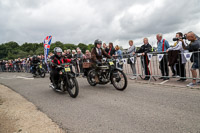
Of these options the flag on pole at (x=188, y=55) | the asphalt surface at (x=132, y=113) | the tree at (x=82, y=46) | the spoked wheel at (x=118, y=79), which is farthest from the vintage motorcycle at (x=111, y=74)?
the tree at (x=82, y=46)

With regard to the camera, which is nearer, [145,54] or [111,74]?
[111,74]

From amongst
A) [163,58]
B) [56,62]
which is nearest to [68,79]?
[56,62]

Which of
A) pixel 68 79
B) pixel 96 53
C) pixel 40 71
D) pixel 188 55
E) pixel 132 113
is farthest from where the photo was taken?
pixel 40 71

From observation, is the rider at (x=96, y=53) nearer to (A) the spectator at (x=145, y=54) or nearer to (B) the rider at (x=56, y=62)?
(B) the rider at (x=56, y=62)

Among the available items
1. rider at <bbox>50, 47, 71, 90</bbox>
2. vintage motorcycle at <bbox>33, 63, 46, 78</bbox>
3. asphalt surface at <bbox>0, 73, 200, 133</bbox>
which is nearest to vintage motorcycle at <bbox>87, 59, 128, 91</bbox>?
asphalt surface at <bbox>0, 73, 200, 133</bbox>

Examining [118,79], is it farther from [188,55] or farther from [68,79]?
[188,55]

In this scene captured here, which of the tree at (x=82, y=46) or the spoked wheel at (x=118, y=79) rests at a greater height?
the tree at (x=82, y=46)

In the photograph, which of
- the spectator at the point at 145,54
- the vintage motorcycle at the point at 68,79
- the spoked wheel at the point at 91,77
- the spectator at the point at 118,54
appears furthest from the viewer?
the spectator at the point at 118,54

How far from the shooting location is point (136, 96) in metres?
4.54

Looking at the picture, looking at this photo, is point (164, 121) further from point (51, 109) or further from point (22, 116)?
point (22, 116)

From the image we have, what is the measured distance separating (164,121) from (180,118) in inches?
14.8

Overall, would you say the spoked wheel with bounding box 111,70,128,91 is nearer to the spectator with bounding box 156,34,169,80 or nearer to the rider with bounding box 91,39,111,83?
the rider with bounding box 91,39,111,83

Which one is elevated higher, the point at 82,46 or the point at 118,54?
the point at 82,46

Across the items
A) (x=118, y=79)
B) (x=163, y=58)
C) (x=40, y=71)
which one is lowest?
(x=118, y=79)
